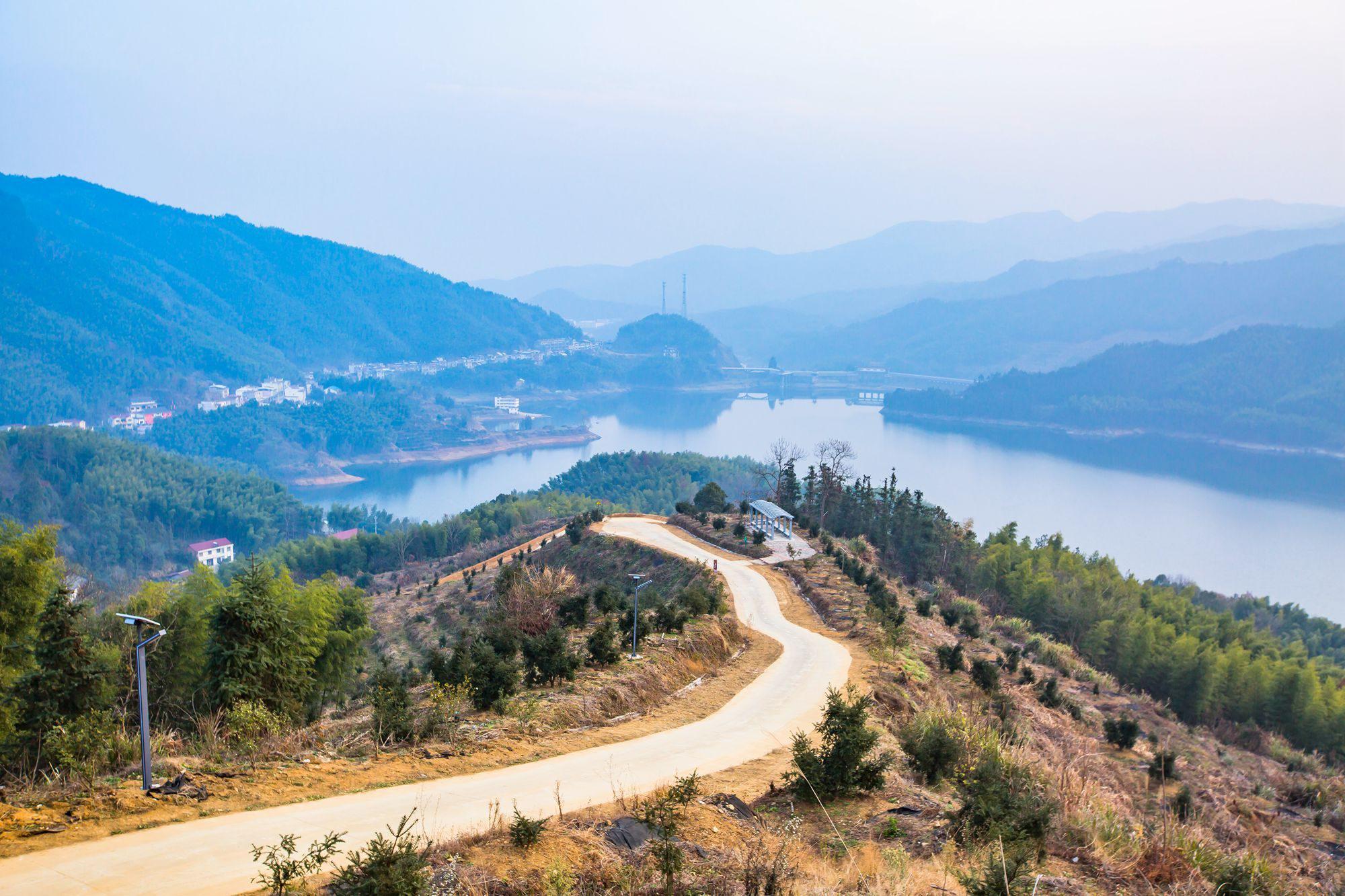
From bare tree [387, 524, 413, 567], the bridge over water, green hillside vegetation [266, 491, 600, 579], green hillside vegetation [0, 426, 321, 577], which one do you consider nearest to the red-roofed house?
green hillside vegetation [0, 426, 321, 577]

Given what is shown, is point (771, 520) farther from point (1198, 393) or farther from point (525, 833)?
point (1198, 393)

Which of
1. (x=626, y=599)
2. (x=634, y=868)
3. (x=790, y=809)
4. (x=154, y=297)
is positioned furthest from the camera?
(x=154, y=297)

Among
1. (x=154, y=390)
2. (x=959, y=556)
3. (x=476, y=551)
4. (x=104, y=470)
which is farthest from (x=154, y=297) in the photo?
(x=959, y=556)

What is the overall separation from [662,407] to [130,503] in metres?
95.7

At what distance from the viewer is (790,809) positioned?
7438 millimetres

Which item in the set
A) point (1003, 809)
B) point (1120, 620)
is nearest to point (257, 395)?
point (1120, 620)

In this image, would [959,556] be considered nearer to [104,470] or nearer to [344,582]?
[344,582]

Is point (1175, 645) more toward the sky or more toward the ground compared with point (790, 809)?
more toward the ground

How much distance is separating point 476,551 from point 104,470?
5893cm

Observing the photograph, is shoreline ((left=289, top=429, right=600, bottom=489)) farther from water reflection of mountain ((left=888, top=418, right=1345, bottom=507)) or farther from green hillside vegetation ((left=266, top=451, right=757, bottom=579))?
water reflection of mountain ((left=888, top=418, right=1345, bottom=507))

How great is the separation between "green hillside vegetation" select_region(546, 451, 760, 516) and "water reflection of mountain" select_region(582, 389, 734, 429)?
5639cm

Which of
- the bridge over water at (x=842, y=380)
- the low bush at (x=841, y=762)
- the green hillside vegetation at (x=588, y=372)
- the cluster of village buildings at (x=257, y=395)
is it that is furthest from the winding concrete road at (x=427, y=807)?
the green hillside vegetation at (x=588, y=372)

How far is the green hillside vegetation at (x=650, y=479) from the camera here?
6606 centimetres

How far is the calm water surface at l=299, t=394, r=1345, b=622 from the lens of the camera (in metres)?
61.9
